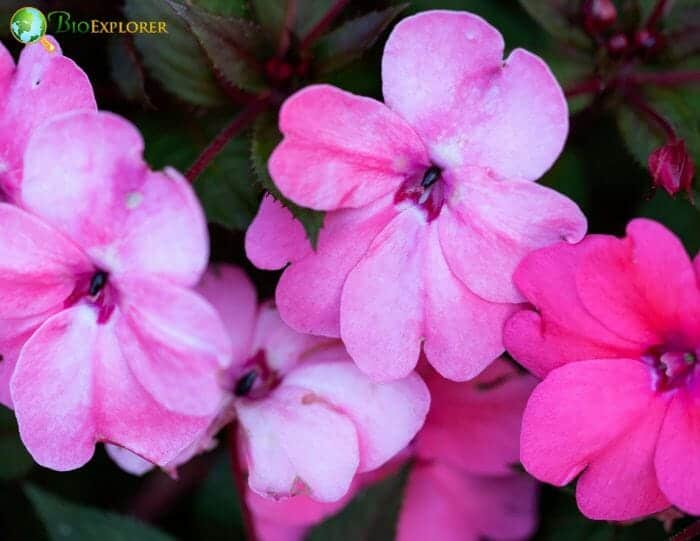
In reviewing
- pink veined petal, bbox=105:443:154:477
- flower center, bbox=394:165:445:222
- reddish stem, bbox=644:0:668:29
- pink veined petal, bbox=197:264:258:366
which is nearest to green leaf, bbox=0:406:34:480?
pink veined petal, bbox=105:443:154:477

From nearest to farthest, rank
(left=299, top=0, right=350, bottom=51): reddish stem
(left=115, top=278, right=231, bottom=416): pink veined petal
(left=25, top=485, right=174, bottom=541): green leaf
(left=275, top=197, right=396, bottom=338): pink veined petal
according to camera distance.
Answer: (left=115, top=278, right=231, bottom=416): pink veined petal < (left=275, top=197, right=396, bottom=338): pink veined petal < (left=299, top=0, right=350, bottom=51): reddish stem < (left=25, top=485, right=174, bottom=541): green leaf

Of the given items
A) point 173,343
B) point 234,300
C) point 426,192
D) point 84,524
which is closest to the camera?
point 173,343

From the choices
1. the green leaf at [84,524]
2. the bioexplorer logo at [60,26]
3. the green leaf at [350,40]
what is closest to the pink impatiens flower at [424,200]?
the green leaf at [350,40]

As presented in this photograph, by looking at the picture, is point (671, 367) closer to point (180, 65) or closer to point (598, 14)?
point (598, 14)

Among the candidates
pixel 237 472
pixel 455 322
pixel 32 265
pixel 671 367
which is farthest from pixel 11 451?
pixel 671 367

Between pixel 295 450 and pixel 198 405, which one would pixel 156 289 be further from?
pixel 295 450

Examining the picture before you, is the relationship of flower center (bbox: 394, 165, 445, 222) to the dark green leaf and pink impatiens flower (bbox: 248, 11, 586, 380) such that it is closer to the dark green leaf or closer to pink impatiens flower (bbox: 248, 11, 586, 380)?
pink impatiens flower (bbox: 248, 11, 586, 380)

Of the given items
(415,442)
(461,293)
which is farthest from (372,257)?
(415,442)
